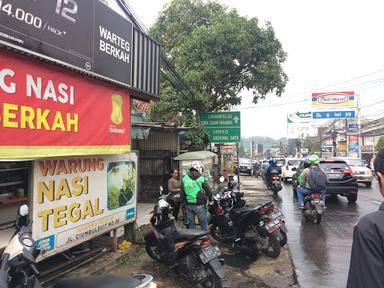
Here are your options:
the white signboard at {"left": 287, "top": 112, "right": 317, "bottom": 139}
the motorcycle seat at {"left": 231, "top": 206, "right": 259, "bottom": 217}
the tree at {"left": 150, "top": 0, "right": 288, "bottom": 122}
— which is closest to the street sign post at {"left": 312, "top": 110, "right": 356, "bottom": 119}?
the white signboard at {"left": 287, "top": 112, "right": 317, "bottom": 139}

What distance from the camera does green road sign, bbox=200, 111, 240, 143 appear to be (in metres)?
16.9

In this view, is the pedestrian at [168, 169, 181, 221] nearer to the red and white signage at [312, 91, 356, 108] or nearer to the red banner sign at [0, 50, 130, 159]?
the red banner sign at [0, 50, 130, 159]

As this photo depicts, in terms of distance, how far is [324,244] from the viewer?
7.82m

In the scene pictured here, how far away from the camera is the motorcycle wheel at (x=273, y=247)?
6723 millimetres

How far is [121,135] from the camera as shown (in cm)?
664

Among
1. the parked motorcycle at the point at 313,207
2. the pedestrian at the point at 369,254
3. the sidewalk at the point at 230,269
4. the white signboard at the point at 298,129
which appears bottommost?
the sidewalk at the point at 230,269

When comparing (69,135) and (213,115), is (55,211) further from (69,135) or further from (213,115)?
(213,115)

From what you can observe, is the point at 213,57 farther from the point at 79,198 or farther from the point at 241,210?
the point at 79,198

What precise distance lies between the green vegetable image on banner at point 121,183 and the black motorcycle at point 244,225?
5.50 ft

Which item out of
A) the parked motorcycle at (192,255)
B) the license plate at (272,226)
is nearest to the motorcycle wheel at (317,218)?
the license plate at (272,226)

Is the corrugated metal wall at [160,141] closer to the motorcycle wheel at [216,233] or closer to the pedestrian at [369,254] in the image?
the motorcycle wheel at [216,233]

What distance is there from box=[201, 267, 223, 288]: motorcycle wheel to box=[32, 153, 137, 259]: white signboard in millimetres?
2018

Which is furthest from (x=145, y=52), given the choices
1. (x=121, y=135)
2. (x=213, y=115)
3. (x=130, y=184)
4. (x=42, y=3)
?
(x=213, y=115)

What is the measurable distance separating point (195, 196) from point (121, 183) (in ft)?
4.59
